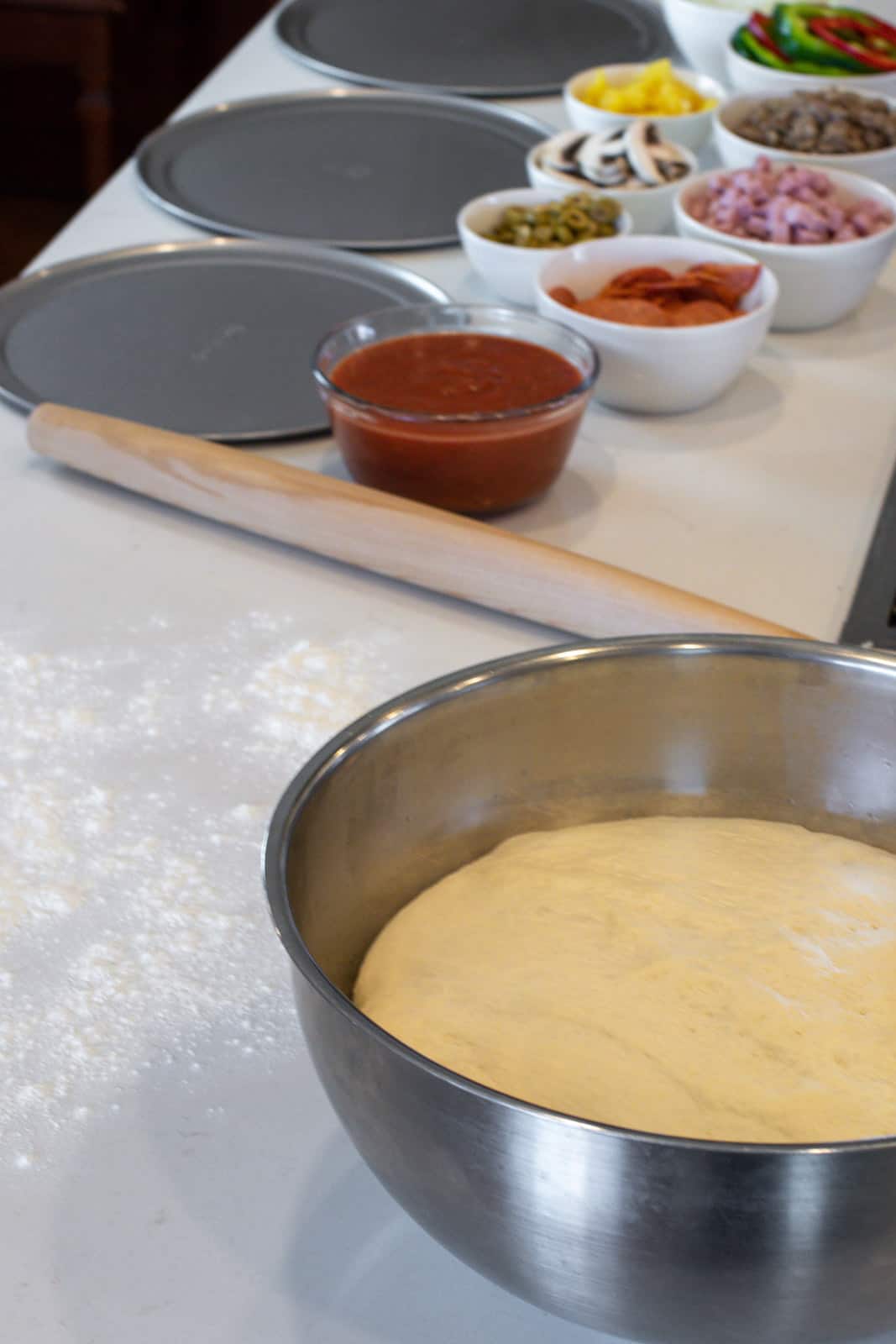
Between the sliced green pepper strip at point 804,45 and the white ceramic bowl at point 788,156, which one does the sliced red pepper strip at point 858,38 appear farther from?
the white ceramic bowl at point 788,156

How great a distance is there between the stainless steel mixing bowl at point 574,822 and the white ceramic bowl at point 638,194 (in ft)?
2.69

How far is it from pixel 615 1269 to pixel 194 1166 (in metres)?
0.23

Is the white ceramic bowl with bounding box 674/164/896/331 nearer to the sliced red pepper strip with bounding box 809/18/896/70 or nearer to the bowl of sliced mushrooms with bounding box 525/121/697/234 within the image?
the bowl of sliced mushrooms with bounding box 525/121/697/234

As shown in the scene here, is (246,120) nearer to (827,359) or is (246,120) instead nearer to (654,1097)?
(827,359)

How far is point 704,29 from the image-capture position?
1.83 meters

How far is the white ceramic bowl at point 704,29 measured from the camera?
1812mm

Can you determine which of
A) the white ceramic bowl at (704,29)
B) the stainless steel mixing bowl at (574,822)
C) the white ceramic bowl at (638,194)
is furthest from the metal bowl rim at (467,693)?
the white ceramic bowl at (704,29)

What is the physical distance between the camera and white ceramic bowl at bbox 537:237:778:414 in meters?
1.25

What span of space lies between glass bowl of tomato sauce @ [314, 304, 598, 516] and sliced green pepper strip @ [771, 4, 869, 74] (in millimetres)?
701

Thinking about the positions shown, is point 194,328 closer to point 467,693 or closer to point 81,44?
point 467,693

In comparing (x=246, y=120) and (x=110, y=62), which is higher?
(x=246, y=120)

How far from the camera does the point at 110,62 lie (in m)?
3.22

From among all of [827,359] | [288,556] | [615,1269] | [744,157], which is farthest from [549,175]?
[615,1269]

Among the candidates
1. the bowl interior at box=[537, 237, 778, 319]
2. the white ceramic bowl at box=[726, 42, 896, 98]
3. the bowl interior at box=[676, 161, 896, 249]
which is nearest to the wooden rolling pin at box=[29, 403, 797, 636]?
the bowl interior at box=[537, 237, 778, 319]
